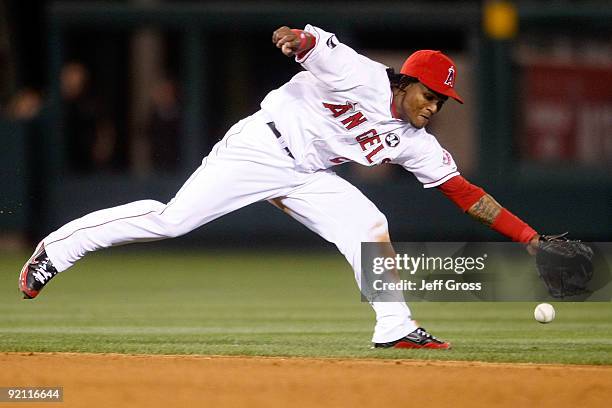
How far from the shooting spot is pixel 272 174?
6.98 meters

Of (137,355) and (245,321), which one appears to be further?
(245,321)

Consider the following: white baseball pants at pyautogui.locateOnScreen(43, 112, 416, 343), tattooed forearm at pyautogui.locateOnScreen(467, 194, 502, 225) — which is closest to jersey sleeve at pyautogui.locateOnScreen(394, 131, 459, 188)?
tattooed forearm at pyautogui.locateOnScreen(467, 194, 502, 225)

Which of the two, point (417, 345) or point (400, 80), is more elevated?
point (400, 80)

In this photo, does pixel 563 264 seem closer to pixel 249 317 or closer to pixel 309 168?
pixel 309 168

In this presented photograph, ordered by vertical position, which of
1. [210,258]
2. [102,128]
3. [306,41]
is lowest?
[210,258]

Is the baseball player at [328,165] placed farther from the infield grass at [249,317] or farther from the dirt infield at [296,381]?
the dirt infield at [296,381]

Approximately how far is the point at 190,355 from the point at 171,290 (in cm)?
405

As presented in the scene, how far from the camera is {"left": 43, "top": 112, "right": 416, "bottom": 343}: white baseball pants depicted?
694 centimetres

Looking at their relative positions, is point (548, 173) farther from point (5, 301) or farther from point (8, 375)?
point (8, 375)

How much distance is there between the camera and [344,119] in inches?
271

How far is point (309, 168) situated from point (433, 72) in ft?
2.93

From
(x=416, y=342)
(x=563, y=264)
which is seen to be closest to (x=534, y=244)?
(x=563, y=264)

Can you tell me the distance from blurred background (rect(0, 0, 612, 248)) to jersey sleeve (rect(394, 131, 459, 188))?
6.84m

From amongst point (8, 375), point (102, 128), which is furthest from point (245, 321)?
point (102, 128)
